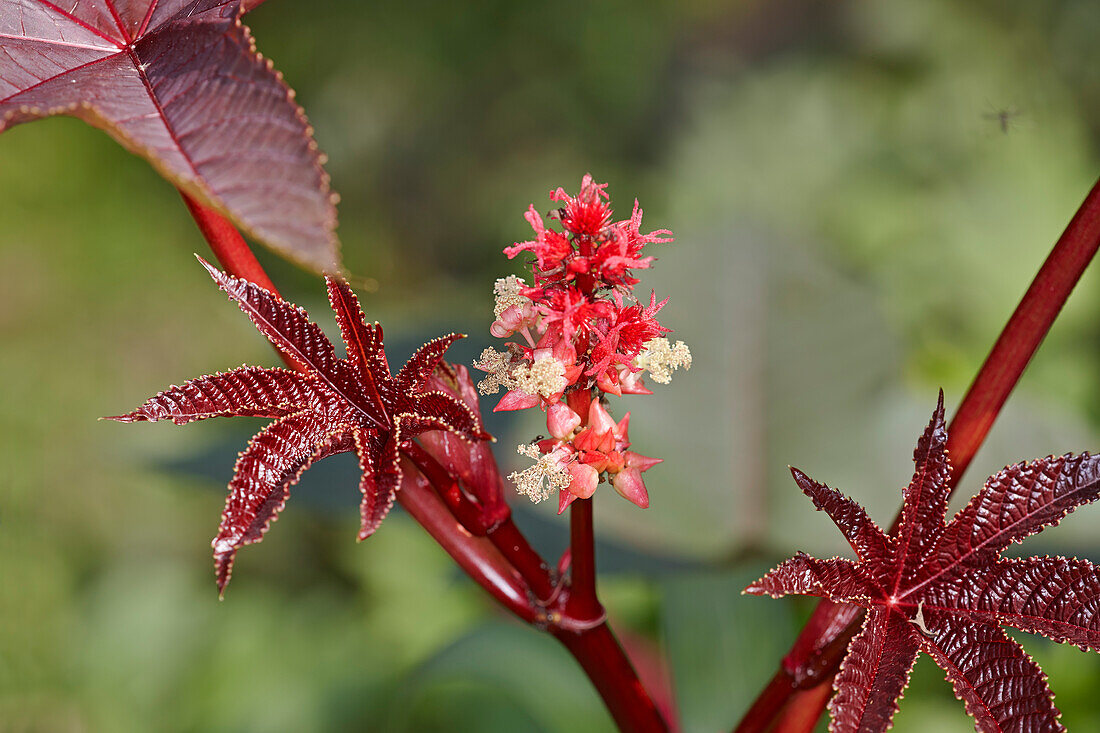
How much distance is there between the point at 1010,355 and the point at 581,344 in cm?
19

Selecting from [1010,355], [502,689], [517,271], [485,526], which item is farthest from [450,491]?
[517,271]

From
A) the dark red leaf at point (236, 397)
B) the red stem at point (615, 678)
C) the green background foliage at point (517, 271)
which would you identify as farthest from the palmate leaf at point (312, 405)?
the green background foliage at point (517, 271)

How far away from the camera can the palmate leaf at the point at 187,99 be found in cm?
21

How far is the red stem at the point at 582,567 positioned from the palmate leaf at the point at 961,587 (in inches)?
3.1

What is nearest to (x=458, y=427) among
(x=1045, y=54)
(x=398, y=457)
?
(x=398, y=457)

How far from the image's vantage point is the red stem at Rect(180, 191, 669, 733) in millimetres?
371

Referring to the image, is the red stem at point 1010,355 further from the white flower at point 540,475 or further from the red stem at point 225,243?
the red stem at point 225,243

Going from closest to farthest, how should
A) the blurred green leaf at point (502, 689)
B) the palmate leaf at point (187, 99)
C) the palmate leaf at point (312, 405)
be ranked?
the palmate leaf at point (187, 99) → the palmate leaf at point (312, 405) → the blurred green leaf at point (502, 689)

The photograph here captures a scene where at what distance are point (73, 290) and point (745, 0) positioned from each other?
0.84 meters

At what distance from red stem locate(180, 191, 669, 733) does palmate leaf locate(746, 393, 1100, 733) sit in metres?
0.12

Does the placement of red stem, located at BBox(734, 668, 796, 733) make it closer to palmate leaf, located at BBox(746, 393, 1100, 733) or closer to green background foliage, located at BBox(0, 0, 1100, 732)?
palmate leaf, located at BBox(746, 393, 1100, 733)

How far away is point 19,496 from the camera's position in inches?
31.7

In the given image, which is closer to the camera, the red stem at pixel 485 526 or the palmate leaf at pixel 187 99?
the palmate leaf at pixel 187 99

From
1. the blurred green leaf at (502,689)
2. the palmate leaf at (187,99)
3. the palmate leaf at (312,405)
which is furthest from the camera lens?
the blurred green leaf at (502,689)
